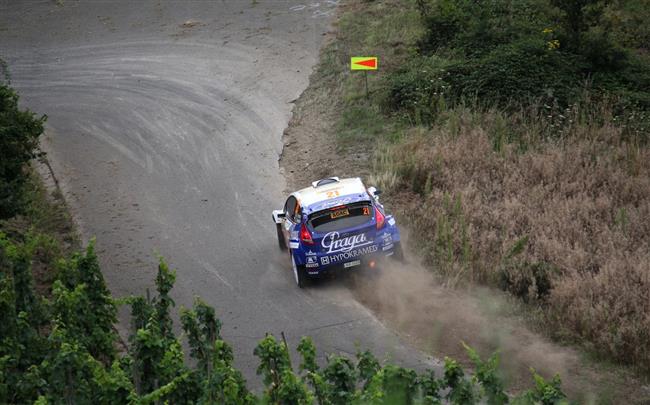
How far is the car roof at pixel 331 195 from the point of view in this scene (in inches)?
649

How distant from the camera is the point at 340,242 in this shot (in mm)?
16266

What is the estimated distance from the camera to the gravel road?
54.9 ft

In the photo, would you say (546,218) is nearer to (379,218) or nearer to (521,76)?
(379,218)

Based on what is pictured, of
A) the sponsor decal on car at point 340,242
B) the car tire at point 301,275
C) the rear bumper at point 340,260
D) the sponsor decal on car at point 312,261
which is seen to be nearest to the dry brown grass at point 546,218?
the rear bumper at point 340,260

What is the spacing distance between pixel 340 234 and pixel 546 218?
4355 mm

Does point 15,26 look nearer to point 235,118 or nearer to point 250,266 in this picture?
point 235,118

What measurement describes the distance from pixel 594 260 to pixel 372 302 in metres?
4.19

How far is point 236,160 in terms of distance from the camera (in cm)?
2423

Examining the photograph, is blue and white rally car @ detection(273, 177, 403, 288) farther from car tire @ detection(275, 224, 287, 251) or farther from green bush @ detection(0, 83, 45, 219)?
green bush @ detection(0, 83, 45, 219)

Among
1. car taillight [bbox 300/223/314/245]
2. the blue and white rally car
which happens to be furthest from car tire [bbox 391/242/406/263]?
car taillight [bbox 300/223/314/245]

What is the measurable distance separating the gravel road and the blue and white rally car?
2.39ft

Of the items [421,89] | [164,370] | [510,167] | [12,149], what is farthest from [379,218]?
[421,89]

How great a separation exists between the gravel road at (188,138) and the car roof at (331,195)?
5.53 feet

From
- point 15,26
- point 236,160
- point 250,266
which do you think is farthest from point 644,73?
point 15,26
